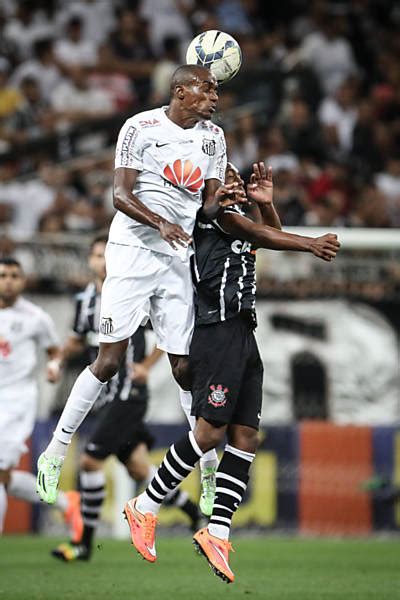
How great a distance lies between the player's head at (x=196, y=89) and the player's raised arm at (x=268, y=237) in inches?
24.5

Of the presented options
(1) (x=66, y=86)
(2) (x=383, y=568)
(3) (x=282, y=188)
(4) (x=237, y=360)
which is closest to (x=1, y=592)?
(4) (x=237, y=360)

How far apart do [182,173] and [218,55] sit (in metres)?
0.78

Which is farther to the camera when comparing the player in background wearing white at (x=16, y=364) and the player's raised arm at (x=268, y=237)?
the player in background wearing white at (x=16, y=364)

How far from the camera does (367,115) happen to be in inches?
614

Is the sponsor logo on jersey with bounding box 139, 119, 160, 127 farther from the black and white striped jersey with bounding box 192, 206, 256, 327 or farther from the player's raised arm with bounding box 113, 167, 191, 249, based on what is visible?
the black and white striped jersey with bounding box 192, 206, 256, 327

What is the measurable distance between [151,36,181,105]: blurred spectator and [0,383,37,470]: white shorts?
595cm

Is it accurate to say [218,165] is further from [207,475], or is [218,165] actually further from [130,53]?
[130,53]

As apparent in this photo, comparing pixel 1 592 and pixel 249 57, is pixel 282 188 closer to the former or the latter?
pixel 249 57

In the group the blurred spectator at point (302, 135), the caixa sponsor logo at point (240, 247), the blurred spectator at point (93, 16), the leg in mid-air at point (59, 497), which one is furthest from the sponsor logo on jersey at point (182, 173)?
the blurred spectator at point (93, 16)

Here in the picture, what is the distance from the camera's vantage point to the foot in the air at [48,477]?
24.2ft

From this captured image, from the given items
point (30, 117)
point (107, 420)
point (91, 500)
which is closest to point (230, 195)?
point (107, 420)

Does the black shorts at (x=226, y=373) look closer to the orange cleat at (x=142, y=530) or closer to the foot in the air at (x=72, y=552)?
the orange cleat at (x=142, y=530)

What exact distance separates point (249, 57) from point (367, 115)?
1.91 metres

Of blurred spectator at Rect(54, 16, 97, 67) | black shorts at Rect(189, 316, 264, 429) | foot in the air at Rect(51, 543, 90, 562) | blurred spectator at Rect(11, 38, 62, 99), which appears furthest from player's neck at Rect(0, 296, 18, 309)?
blurred spectator at Rect(54, 16, 97, 67)
